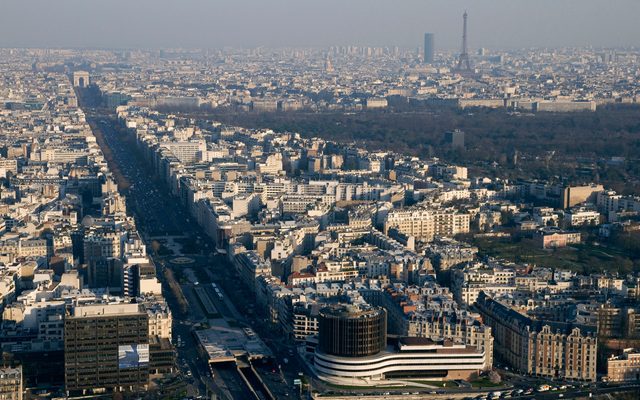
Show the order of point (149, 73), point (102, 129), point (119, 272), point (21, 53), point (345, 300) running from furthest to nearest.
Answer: point (21, 53), point (149, 73), point (102, 129), point (119, 272), point (345, 300)

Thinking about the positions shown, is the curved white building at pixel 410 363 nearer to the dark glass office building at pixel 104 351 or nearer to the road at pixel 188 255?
the road at pixel 188 255

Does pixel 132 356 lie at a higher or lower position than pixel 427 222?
lower

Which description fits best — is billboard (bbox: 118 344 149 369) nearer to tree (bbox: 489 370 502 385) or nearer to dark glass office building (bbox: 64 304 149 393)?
dark glass office building (bbox: 64 304 149 393)

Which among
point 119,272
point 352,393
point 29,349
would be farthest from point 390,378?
point 119,272

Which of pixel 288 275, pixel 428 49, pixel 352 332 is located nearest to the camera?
pixel 352 332

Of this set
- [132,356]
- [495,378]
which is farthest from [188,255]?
[495,378]

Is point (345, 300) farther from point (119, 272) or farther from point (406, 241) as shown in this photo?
point (406, 241)

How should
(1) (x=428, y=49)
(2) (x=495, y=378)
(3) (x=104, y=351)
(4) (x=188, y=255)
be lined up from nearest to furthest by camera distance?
1. (3) (x=104, y=351)
2. (2) (x=495, y=378)
3. (4) (x=188, y=255)
4. (1) (x=428, y=49)

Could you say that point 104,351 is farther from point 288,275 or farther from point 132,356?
point 288,275
